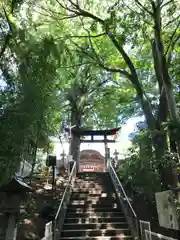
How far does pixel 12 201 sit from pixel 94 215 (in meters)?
3.85

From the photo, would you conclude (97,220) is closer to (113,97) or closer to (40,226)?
(40,226)

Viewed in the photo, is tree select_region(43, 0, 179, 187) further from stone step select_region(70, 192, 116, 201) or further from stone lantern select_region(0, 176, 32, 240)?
stone lantern select_region(0, 176, 32, 240)

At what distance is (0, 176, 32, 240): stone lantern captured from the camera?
13.3 ft

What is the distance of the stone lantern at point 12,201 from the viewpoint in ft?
13.3

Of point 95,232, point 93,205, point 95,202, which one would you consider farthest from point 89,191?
point 95,232

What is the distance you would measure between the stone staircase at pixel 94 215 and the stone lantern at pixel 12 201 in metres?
2.66

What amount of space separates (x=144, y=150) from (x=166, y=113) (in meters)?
1.65

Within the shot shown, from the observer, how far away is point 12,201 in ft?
14.0

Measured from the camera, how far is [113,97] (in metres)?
15.2

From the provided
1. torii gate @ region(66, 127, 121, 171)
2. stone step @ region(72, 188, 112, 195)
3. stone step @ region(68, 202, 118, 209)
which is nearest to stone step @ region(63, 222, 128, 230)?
stone step @ region(68, 202, 118, 209)

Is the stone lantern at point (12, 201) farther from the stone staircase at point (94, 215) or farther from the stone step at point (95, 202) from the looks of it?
the stone step at point (95, 202)

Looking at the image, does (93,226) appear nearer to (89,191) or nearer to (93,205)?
(93,205)

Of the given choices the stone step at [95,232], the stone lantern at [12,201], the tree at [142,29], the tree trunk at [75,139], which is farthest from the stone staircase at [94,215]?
the tree trunk at [75,139]

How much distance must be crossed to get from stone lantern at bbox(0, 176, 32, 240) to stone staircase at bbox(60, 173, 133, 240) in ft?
8.74
